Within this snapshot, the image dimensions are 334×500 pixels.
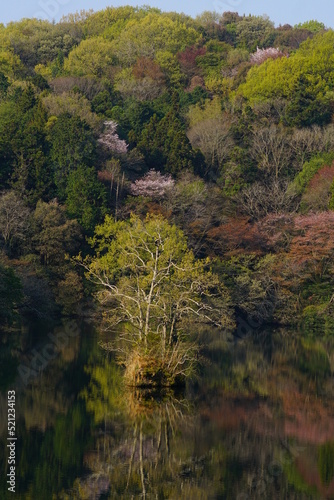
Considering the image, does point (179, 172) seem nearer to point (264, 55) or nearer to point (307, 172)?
point (307, 172)

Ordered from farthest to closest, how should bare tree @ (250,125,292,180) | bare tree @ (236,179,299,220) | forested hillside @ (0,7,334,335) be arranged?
1. bare tree @ (250,125,292,180)
2. bare tree @ (236,179,299,220)
3. forested hillside @ (0,7,334,335)

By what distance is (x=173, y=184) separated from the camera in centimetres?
5356

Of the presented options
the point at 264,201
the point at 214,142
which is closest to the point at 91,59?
the point at 214,142

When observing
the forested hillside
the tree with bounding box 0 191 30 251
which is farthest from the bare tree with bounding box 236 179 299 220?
the tree with bounding box 0 191 30 251

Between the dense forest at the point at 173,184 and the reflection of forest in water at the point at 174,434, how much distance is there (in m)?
3.02

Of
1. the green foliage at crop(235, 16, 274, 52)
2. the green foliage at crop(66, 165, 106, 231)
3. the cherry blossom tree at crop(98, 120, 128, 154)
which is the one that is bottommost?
the green foliage at crop(66, 165, 106, 231)

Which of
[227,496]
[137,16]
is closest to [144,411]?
[227,496]

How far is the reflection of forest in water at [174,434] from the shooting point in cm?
1551

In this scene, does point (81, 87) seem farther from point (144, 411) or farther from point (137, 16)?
point (144, 411)

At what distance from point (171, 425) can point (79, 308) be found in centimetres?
2478

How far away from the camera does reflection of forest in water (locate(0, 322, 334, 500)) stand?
15508 mm

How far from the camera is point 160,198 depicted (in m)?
52.7

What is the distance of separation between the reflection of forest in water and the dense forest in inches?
119

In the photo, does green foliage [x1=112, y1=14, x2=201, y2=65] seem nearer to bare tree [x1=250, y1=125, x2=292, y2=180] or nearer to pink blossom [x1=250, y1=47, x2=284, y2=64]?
pink blossom [x1=250, y1=47, x2=284, y2=64]
